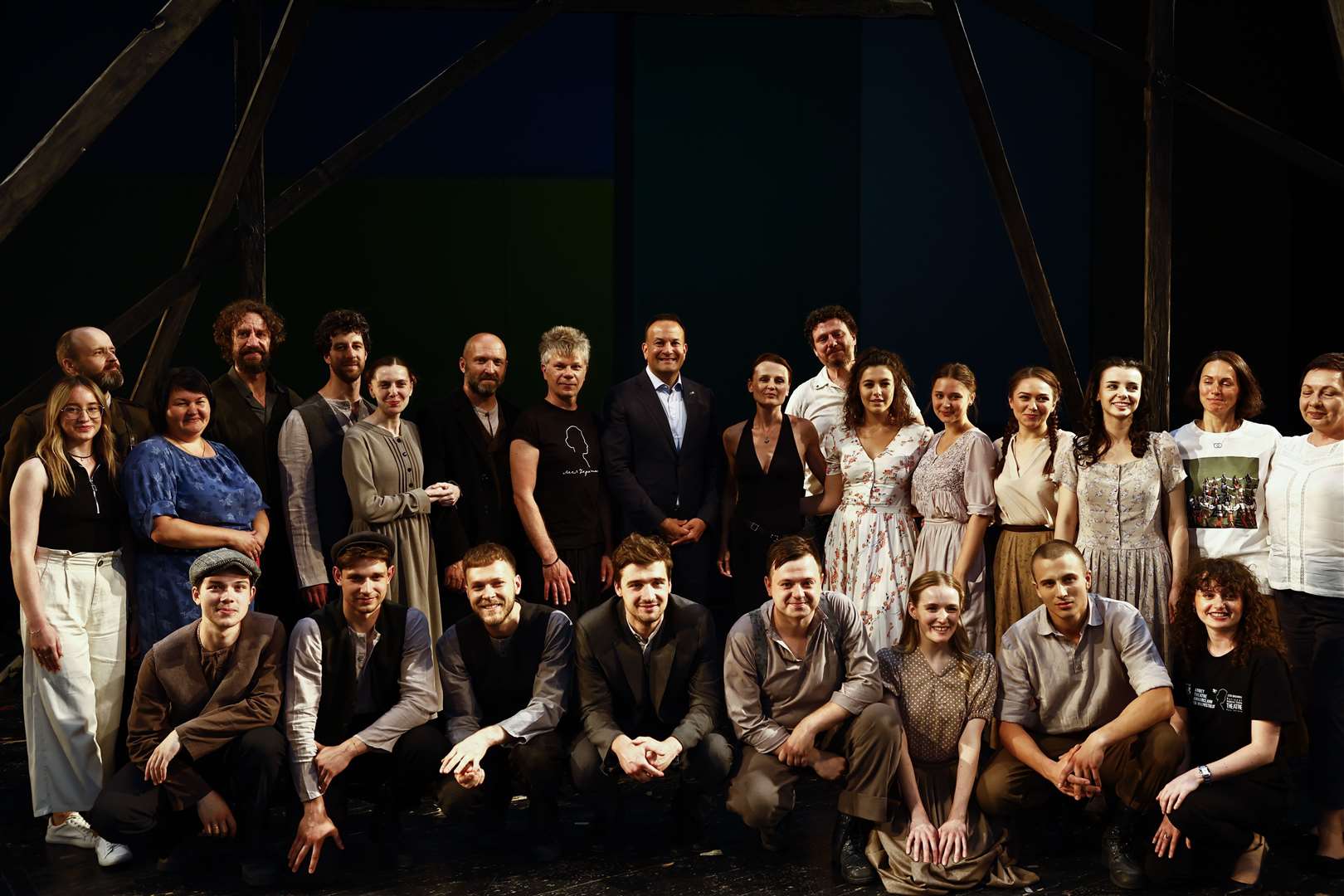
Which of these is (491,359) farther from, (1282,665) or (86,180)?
(86,180)

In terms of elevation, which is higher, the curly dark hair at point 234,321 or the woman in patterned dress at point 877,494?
the curly dark hair at point 234,321

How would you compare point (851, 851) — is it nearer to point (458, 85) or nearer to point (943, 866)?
point (943, 866)

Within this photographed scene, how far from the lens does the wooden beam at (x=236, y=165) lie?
5246 mm

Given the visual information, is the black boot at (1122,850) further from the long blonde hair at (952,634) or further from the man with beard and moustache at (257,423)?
the man with beard and moustache at (257,423)

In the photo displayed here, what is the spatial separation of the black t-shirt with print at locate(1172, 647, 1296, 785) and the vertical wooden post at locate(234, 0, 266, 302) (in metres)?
3.73

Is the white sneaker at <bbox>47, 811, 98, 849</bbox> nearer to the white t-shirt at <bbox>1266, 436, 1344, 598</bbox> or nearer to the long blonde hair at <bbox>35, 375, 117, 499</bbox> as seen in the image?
the long blonde hair at <bbox>35, 375, 117, 499</bbox>

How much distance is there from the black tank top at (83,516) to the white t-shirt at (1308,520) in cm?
345

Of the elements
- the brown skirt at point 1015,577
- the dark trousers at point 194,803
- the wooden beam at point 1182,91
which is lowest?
the dark trousers at point 194,803

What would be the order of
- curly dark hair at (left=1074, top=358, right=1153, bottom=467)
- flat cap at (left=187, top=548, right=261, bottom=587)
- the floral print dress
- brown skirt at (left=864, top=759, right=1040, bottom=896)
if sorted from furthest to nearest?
the floral print dress → curly dark hair at (left=1074, top=358, right=1153, bottom=467) → flat cap at (left=187, top=548, right=261, bottom=587) → brown skirt at (left=864, top=759, right=1040, bottom=896)

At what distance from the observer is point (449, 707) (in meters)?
3.81

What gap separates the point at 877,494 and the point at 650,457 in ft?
2.62

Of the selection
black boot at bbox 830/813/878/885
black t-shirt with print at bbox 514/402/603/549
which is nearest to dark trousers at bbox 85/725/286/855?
black t-shirt with print at bbox 514/402/603/549

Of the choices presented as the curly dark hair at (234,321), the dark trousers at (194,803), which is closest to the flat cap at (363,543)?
the dark trousers at (194,803)

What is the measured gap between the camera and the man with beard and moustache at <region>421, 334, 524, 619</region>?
4367 mm
